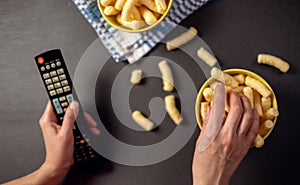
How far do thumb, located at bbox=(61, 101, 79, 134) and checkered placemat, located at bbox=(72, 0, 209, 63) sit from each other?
13 centimetres

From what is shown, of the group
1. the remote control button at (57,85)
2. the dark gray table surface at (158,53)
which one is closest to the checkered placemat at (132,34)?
the dark gray table surface at (158,53)

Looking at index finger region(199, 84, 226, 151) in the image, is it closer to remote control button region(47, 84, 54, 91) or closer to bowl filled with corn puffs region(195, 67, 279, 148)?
bowl filled with corn puffs region(195, 67, 279, 148)

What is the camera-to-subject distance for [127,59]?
0.93 meters

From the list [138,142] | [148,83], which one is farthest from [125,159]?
[148,83]

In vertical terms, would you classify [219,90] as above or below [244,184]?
above

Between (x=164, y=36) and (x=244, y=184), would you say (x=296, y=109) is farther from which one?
(x=164, y=36)

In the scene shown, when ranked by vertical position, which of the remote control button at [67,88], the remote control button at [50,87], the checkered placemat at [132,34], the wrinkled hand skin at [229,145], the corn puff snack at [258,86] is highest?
the checkered placemat at [132,34]

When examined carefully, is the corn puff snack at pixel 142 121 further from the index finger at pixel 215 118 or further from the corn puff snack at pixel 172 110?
the index finger at pixel 215 118

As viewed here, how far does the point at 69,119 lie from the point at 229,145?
0.30m

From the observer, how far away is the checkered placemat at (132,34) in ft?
2.99

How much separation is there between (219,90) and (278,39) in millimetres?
204

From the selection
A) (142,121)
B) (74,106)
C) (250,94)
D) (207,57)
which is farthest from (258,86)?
(74,106)

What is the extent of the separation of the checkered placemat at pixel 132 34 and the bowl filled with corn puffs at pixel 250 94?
145mm

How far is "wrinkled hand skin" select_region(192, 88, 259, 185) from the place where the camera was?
78 centimetres
